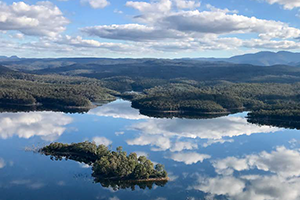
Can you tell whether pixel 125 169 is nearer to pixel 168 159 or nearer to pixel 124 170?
pixel 124 170

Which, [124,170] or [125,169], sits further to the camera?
[125,169]

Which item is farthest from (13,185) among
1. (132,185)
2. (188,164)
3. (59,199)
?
(188,164)

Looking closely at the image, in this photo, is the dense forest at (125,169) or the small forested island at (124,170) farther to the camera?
the dense forest at (125,169)

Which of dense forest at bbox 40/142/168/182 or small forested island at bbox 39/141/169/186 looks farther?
dense forest at bbox 40/142/168/182

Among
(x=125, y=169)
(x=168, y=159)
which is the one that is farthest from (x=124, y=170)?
(x=168, y=159)

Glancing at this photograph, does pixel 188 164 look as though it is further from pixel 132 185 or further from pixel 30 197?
pixel 30 197

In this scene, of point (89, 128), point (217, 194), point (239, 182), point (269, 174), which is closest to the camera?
point (217, 194)

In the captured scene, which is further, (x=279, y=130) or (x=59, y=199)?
(x=279, y=130)

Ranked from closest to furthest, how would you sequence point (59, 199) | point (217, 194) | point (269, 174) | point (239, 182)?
point (59, 199) → point (217, 194) → point (239, 182) → point (269, 174)
